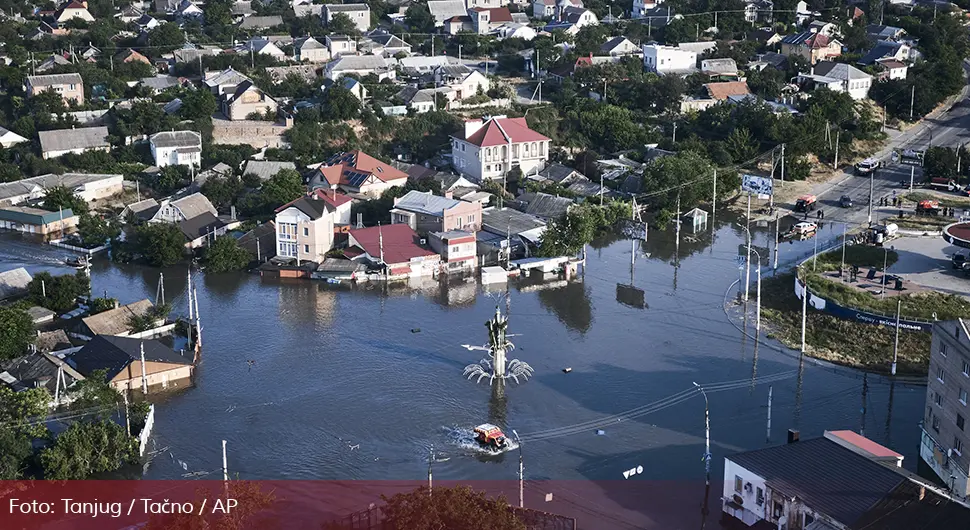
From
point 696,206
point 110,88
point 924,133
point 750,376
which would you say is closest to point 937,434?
point 750,376

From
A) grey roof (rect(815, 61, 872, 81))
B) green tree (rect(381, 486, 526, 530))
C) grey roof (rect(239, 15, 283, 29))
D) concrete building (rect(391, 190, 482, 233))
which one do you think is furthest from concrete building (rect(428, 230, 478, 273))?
grey roof (rect(239, 15, 283, 29))

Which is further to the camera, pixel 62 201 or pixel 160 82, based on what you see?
pixel 160 82

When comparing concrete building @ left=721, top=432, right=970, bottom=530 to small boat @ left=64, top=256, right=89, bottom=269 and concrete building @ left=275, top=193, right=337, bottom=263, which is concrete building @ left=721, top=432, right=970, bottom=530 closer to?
concrete building @ left=275, top=193, right=337, bottom=263

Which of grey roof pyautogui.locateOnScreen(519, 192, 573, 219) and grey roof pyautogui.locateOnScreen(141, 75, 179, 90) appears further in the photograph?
grey roof pyautogui.locateOnScreen(141, 75, 179, 90)

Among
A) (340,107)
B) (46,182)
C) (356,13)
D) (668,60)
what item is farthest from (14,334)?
(356,13)

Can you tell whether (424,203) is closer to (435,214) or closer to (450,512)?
(435,214)

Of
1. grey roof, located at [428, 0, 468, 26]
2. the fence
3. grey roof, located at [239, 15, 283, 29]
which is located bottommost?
the fence
